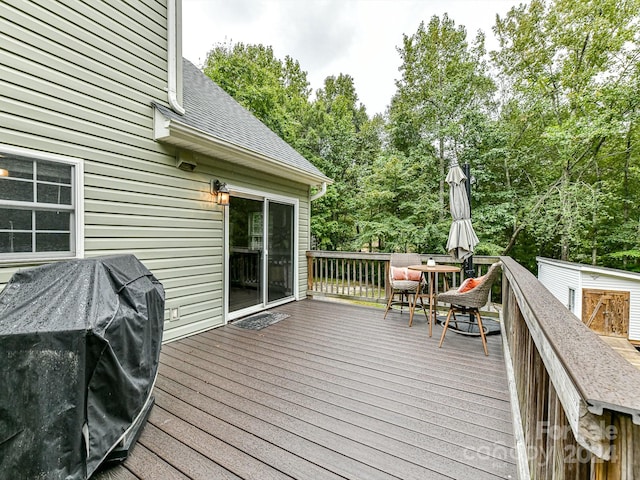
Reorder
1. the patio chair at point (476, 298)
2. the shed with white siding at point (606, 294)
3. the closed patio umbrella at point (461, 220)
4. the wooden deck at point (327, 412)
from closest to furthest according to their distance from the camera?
the wooden deck at point (327, 412)
the patio chair at point (476, 298)
the closed patio umbrella at point (461, 220)
the shed with white siding at point (606, 294)

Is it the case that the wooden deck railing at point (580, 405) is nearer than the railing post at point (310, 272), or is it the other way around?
the wooden deck railing at point (580, 405)

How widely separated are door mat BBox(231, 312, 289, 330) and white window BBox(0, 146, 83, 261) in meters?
2.26

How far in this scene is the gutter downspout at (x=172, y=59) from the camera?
359cm

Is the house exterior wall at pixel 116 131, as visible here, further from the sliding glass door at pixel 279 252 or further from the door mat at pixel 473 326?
the door mat at pixel 473 326

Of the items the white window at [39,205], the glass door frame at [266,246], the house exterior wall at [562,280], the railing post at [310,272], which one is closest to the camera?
the white window at [39,205]

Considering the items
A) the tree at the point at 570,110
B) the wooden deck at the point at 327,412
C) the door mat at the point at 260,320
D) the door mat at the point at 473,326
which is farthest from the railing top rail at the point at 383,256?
the tree at the point at 570,110

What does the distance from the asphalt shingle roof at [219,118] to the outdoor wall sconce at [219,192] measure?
24.7 inches

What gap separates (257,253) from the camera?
16.1 feet

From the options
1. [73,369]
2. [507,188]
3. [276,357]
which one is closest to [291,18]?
[507,188]

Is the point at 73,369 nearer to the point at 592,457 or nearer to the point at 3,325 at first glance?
the point at 3,325

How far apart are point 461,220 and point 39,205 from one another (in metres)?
4.83

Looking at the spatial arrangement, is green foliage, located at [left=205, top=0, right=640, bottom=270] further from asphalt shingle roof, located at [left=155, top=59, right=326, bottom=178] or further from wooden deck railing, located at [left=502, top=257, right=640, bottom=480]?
wooden deck railing, located at [left=502, top=257, right=640, bottom=480]

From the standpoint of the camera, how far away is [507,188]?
9.89 meters

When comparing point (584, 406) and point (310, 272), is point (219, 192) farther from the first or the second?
point (584, 406)
